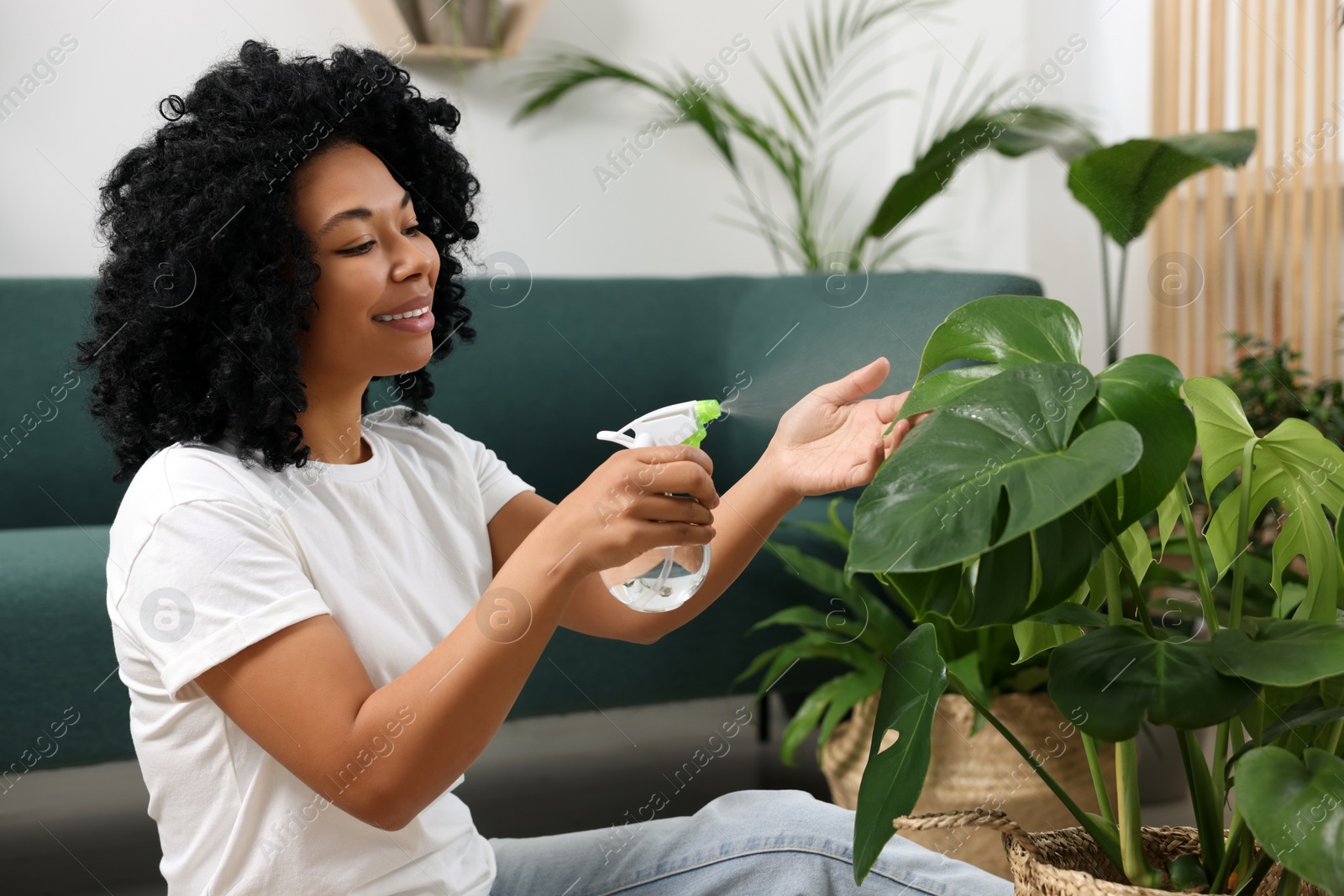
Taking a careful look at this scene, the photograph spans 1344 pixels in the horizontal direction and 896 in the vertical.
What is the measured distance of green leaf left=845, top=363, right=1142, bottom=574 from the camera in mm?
441

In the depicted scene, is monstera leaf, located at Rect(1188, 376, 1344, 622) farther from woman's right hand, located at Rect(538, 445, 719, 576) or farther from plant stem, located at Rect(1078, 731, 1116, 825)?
woman's right hand, located at Rect(538, 445, 719, 576)

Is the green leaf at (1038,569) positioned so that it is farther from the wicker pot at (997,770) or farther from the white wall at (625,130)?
the white wall at (625,130)

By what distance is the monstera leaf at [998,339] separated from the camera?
0.56 meters

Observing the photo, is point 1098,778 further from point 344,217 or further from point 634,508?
point 344,217

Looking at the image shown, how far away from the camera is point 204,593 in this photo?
2.35 feet

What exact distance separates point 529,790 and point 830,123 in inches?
78.5

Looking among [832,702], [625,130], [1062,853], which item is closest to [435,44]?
[625,130]

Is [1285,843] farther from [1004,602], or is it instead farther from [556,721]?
[556,721]

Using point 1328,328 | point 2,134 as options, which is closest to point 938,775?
point 1328,328

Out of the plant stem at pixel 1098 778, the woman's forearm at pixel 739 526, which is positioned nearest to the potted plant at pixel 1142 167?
the woman's forearm at pixel 739 526

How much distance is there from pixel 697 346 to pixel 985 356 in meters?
1.81

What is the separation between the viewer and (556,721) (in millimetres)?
2535

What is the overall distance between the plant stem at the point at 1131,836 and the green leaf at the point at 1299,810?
102 mm

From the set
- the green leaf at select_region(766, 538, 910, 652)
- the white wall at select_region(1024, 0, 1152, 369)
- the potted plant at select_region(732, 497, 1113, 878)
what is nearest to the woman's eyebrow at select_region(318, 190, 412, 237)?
the potted plant at select_region(732, 497, 1113, 878)
